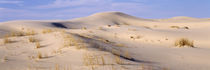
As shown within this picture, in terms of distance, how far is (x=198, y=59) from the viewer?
724cm

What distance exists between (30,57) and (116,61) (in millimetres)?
2470

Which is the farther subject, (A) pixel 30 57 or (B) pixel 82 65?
(A) pixel 30 57

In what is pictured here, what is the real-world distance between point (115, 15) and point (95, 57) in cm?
4685

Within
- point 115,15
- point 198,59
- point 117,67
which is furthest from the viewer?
point 115,15

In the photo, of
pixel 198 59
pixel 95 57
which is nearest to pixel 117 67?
pixel 95 57

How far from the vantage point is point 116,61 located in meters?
→ 5.80

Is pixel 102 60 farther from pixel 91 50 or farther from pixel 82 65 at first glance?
pixel 91 50

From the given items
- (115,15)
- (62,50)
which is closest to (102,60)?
(62,50)

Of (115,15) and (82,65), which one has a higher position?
(115,15)

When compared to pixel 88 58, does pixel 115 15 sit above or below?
above

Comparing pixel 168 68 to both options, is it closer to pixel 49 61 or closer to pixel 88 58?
pixel 88 58

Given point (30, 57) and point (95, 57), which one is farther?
point (30, 57)

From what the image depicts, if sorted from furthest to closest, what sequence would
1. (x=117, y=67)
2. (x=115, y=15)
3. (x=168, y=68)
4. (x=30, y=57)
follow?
1. (x=115, y=15)
2. (x=30, y=57)
3. (x=168, y=68)
4. (x=117, y=67)

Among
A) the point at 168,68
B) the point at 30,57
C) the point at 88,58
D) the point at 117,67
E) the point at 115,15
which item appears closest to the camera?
the point at 117,67
